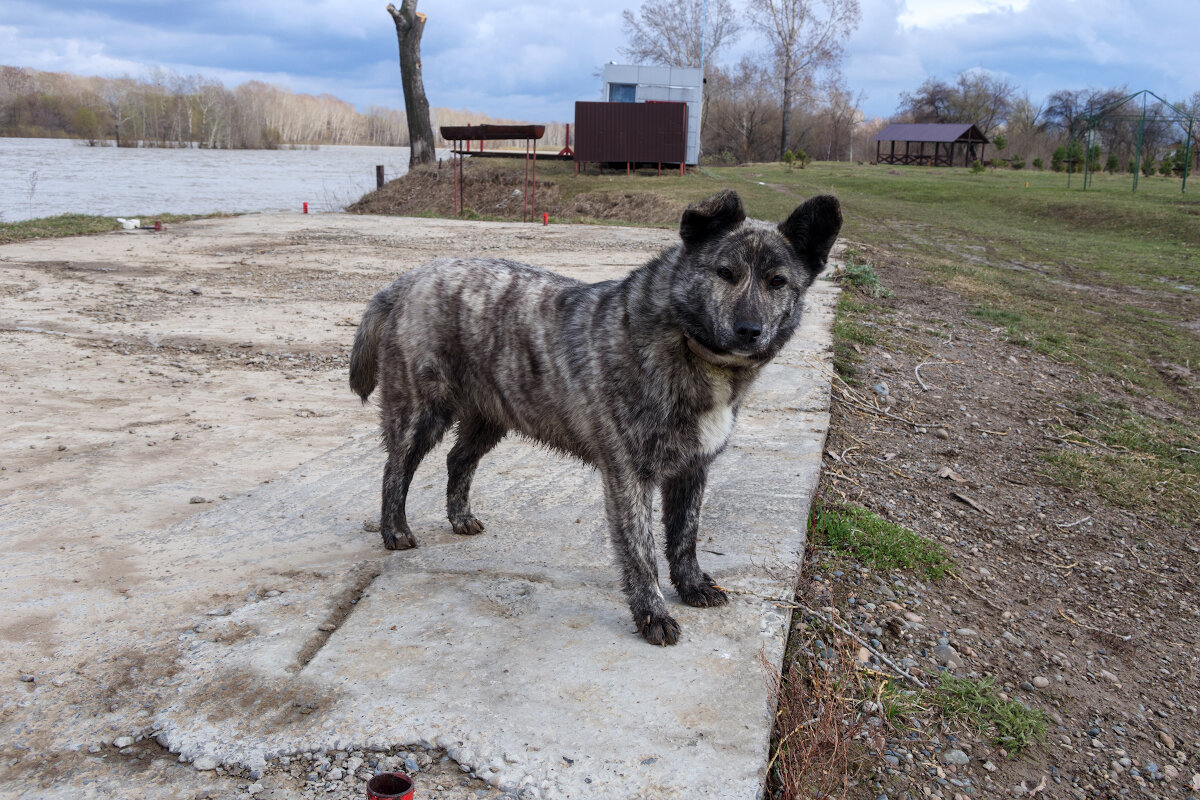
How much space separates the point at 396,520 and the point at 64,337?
5.43 m

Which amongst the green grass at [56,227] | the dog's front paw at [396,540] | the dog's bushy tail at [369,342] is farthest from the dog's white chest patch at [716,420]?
the green grass at [56,227]

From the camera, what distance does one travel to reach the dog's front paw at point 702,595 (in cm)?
358

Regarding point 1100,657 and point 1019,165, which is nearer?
point 1100,657

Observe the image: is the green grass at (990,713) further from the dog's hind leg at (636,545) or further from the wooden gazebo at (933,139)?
the wooden gazebo at (933,139)

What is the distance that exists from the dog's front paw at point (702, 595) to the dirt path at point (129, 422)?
1.73 m

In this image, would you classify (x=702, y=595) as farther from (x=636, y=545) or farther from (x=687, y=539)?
(x=636, y=545)

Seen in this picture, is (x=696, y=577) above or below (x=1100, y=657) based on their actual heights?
above

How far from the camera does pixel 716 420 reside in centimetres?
344

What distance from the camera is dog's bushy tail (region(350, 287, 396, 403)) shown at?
4266mm

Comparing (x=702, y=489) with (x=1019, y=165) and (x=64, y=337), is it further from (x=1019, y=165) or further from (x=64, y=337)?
(x=1019, y=165)

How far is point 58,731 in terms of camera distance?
2.66 m

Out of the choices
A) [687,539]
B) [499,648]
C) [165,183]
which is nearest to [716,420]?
[687,539]

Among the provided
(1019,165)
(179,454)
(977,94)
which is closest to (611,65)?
(1019,165)

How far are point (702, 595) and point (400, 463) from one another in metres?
1.57
